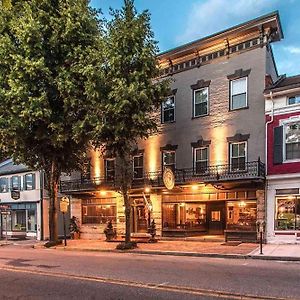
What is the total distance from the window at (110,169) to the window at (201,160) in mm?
6587

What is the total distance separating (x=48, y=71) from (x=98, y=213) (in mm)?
12236

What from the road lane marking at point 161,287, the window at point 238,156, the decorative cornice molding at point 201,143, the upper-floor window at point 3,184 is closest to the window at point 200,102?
the decorative cornice molding at point 201,143

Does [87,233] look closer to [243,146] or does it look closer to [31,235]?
[31,235]

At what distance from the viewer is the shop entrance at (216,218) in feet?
83.7

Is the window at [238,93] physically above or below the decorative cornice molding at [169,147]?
above

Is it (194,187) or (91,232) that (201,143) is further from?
(91,232)

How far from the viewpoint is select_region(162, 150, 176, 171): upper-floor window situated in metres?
26.0

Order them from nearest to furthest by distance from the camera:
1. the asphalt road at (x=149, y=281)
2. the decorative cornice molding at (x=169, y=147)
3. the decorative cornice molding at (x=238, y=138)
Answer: the asphalt road at (x=149, y=281)
the decorative cornice molding at (x=238, y=138)
the decorative cornice molding at (x=169, y=147)

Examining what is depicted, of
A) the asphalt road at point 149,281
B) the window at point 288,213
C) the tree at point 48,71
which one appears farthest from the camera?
the tree at point 48,71

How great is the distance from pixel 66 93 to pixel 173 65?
8041 mm

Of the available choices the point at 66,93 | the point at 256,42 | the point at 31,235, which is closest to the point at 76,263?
the point at 66,93

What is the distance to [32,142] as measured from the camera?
23.9 m

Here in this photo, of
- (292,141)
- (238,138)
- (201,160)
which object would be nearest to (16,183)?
(201,160)

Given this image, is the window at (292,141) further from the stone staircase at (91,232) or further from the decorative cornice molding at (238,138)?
the stone staircase at (91,232)
